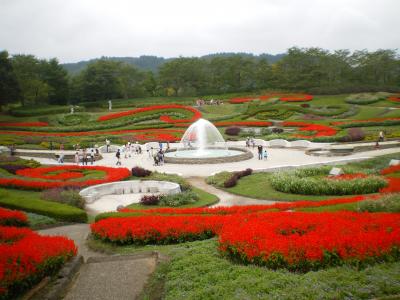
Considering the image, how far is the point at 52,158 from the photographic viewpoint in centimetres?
3422

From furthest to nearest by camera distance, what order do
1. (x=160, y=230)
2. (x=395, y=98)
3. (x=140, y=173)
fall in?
(x=395, y=98)
(x=140, y=173)
(x=160, y=230)

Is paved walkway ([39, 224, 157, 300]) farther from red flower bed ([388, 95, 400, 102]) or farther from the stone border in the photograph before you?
red flower bed ([388, 95, 400, 102])

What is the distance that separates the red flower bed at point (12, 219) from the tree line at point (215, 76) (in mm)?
51441

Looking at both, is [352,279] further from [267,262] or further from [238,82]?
[238,82]

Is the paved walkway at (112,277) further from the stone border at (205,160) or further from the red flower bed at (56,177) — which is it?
the stone border at (205,160)

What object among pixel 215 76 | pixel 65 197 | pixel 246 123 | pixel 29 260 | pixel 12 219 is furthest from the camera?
pixel 215 76

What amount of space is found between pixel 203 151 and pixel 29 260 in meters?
26.8

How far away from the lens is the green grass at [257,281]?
6.75 m

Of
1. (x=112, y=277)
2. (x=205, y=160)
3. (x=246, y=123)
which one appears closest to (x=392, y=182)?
(x=112, y=277)

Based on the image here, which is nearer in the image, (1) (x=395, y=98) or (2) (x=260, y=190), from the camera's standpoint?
(2) (x=260, y=190)

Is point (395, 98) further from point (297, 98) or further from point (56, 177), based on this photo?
point (56, 177)

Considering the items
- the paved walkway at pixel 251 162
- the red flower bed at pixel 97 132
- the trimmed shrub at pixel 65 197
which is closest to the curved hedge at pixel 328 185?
the paved walkway at pixel 251 162

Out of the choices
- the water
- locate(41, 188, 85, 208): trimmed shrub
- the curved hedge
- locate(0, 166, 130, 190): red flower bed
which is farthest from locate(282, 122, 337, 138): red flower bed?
locate(41, 188, 85, 208): trimmed shrub

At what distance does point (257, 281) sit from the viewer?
7438 mm
